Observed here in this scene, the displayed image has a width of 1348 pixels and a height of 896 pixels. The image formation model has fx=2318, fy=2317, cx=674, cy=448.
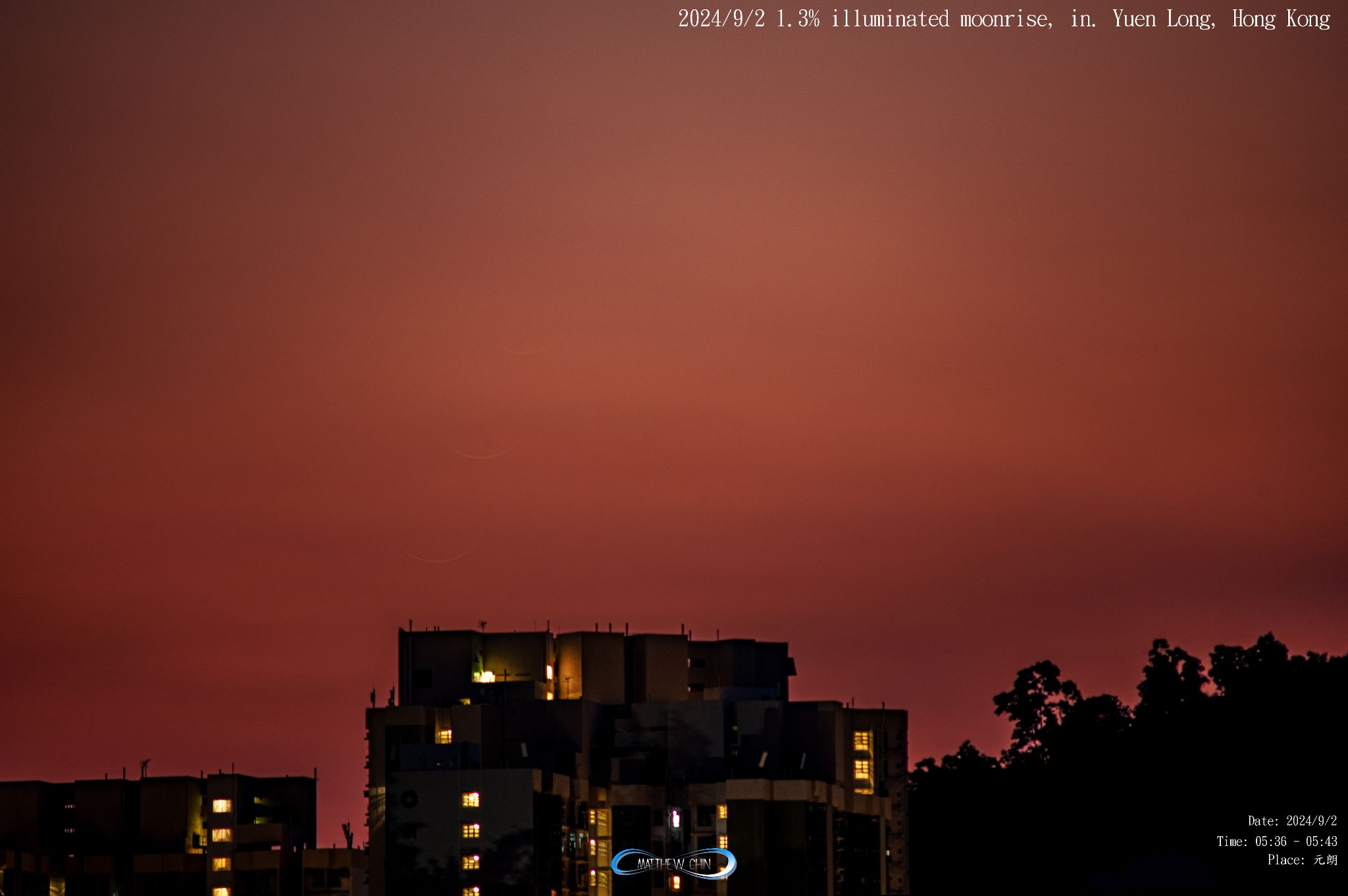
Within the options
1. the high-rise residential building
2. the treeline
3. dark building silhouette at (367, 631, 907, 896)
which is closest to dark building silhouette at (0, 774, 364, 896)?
the high-rise residential building

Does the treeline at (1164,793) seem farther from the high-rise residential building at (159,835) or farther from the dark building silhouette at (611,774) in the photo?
the high-rise residential building at (159,835)

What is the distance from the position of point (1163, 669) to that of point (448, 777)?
69476 millimetres

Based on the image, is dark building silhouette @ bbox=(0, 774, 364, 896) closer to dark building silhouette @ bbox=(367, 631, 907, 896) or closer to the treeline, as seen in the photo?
dark building silhouette @ bbox=(367, 631, 907, 896)

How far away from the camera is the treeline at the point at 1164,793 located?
6132 inches

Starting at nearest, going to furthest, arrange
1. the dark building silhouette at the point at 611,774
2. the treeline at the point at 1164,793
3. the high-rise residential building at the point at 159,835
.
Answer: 1. the dark building silhouette at the point at 611,774
2. the treeline at the point at 1164,793
3. the high-rise residential building at the point at 159,835

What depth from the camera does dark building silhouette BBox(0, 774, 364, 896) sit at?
177m

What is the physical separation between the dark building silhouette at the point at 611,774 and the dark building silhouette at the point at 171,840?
30792 mm

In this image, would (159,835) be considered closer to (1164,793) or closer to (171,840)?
(171,840)

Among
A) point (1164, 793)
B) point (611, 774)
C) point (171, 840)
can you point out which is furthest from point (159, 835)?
point (1164, 793)

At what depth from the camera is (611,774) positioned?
150 m

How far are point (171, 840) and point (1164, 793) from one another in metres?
75.8

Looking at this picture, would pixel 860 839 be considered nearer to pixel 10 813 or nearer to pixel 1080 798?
pixel 1080 798

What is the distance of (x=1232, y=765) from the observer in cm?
16150

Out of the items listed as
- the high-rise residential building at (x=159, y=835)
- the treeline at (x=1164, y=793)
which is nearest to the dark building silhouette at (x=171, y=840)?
the high-rise residential building at (x=159, y=835)
